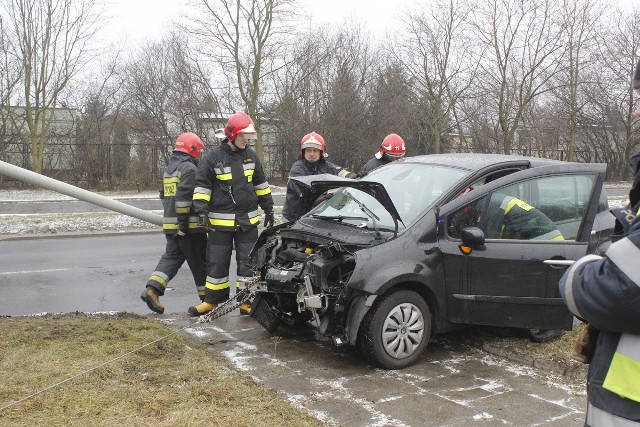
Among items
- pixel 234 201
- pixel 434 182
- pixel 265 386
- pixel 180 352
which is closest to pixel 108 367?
pixel 180 352

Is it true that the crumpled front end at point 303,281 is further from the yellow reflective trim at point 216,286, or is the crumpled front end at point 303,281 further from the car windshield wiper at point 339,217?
the yellow reflective trim at point 216,286

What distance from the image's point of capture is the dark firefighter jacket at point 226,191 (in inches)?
253

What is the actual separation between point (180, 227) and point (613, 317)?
5.36 metres

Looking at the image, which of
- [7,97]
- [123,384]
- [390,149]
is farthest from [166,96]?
[123,384]

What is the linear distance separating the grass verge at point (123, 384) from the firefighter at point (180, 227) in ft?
3.70

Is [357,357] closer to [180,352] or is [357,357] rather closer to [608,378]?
[180,352]

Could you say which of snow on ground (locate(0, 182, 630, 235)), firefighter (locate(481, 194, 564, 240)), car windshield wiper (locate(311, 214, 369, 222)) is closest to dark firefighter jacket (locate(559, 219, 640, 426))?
firefighter (locate(481, 194, 564, 240))

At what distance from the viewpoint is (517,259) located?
16.4 feet

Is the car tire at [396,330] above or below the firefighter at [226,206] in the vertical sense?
below

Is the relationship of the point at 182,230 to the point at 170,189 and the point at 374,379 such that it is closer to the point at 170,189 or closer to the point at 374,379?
the point at 170,189

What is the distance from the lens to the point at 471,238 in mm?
4793

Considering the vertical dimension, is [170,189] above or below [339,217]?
above

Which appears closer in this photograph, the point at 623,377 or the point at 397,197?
the point at 623,377

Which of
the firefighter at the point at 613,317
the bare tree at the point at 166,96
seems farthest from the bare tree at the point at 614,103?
the firefighter at the point at 613,317
